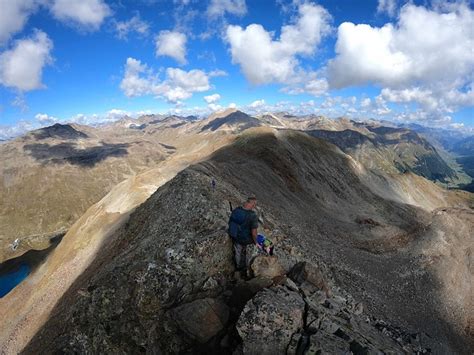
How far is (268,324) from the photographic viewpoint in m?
15.9

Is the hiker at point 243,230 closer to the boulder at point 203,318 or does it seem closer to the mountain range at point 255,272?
the mountain range at point 255,272

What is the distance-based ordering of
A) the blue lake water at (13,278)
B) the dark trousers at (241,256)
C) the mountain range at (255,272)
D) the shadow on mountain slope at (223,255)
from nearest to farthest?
the mountain range at (255,272)
the shadow on mountain slope at (223,255)
the dark trousers at (241,256)
the blue lake water at (13,278)

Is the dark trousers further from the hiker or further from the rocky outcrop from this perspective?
the rocky outcrop

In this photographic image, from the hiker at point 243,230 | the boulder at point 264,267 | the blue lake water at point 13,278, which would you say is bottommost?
the blue lake water at point 13,278

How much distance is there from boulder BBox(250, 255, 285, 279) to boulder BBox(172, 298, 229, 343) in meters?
2.84

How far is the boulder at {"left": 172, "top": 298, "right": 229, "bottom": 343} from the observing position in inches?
685

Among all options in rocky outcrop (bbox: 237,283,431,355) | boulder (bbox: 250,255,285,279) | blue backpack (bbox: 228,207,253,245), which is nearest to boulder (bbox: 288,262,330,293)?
rocky outcrop (bbox: 237,283,431,355)

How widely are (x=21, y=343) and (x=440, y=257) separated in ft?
188

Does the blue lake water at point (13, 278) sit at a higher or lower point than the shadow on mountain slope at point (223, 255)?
lower

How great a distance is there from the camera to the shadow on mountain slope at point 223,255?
20.5m

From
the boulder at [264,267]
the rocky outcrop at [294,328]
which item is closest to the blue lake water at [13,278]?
the boulder at [264,267]

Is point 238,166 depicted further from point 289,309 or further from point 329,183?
point 289,309

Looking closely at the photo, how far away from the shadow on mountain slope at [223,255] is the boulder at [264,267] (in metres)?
1.84

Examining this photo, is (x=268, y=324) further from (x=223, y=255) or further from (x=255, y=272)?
(x=223, y=255)
